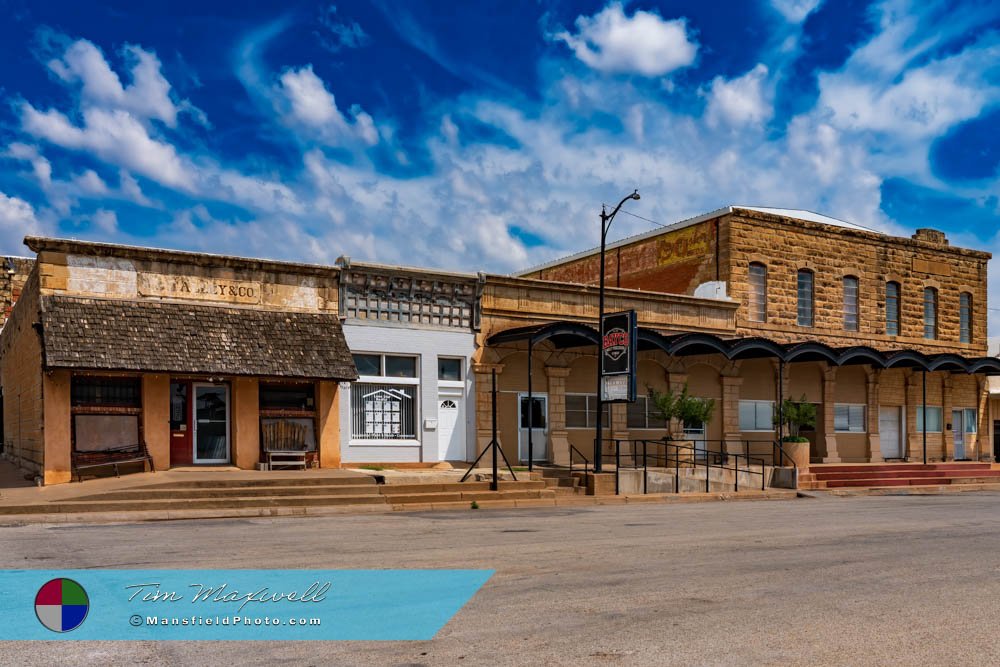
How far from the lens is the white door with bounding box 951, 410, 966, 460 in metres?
39.9

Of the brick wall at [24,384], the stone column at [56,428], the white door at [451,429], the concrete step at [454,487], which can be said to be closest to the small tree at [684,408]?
the white door at [451,429]

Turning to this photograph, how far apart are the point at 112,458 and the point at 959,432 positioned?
3365 centimetres

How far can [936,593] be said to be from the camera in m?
10.1

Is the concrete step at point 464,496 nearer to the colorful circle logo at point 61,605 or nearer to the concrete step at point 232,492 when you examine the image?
the concrete step at point 232,492

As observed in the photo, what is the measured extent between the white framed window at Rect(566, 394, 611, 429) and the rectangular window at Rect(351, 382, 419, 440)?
5348mm

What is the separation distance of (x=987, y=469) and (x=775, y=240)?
37.8 feet

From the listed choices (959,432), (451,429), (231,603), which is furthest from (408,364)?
(959,432)

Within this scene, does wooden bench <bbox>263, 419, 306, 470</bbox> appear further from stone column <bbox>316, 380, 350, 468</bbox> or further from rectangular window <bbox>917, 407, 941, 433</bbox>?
rectangular window <bbox>917, 407, 941, 433</bbox>

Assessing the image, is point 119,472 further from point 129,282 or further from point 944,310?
point 944,310

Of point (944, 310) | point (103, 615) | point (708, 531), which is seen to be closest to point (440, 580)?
point (103, 615)

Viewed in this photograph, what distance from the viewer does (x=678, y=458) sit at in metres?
27.7

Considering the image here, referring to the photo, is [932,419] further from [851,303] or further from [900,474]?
[900,474]

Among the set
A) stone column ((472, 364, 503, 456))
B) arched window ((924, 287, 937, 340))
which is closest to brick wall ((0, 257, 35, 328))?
stone column ((472, 364, 503, 456))

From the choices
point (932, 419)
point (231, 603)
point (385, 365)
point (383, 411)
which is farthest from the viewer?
point (932, 419)
